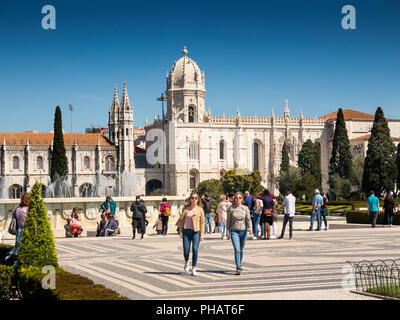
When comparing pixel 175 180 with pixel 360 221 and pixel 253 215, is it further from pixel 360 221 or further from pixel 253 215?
pixel 253 215

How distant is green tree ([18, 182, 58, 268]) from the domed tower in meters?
67.1

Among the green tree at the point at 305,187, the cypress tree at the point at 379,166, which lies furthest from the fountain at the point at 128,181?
the cypress tree at the point at 379,166

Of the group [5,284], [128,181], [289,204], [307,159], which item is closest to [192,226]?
[5,284]

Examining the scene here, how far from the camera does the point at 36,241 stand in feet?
32.4

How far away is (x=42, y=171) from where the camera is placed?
7356 cm

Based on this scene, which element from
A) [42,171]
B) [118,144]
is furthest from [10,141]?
[118,144]

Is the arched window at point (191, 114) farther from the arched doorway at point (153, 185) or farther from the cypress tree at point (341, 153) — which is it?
the cypress tree at point (341, 153)

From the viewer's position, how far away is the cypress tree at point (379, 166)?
5216cm

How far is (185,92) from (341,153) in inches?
878

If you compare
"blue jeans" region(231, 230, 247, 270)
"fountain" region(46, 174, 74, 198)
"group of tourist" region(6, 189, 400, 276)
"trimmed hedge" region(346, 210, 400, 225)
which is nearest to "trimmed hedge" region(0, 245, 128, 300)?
"group of tourist" region(6, 189, 400, 276)

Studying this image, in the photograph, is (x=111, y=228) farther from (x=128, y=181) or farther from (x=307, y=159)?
(x=128, y=181)

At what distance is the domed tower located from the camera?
7712 centimetres

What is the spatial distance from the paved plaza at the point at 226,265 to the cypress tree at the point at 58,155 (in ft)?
156

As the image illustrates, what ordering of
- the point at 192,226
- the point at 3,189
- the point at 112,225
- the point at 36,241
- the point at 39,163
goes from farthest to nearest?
the point at 39,163, the point at 3,189, the point at 112,225, the point at 192,226, the point at 36,241
